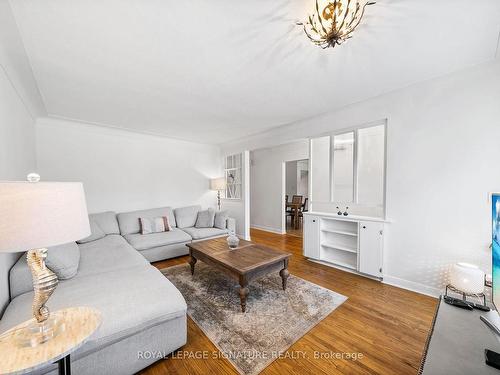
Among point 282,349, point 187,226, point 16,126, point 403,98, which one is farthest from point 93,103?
point 403,98

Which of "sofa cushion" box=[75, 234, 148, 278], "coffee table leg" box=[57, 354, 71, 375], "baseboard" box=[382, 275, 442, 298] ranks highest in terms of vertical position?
"coffee table leg" box=[57, 354, 71, 375]

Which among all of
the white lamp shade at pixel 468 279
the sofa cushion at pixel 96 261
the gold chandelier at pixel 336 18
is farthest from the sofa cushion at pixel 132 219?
the white lamp shade at pixel 468 279

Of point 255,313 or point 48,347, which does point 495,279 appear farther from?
point 48,347

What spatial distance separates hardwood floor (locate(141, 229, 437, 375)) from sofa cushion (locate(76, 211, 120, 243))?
8.30 feet

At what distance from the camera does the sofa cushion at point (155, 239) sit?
3373mm

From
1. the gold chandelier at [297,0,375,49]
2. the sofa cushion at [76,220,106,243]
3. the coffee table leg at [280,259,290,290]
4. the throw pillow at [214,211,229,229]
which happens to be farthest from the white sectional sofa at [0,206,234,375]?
the gold chandelier at [297,0,375,49]

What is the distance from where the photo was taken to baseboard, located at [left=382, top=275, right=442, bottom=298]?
241 cm

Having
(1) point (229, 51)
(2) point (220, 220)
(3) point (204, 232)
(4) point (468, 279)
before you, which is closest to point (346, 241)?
(4) point (468, 279)

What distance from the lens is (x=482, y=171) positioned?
83.7 inches

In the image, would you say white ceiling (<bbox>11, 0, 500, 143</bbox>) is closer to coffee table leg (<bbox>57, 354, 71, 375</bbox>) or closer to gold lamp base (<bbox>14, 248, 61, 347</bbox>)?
gold lamp base (<bbox>14, 248, 61, 347</bbox>)

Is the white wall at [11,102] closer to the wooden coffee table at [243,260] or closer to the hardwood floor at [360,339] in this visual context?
the hardwood floor at [360,339]

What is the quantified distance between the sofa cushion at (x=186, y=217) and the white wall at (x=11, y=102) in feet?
8.30

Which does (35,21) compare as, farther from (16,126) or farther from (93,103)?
(93,103)

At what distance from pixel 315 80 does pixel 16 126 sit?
11.0 ft
